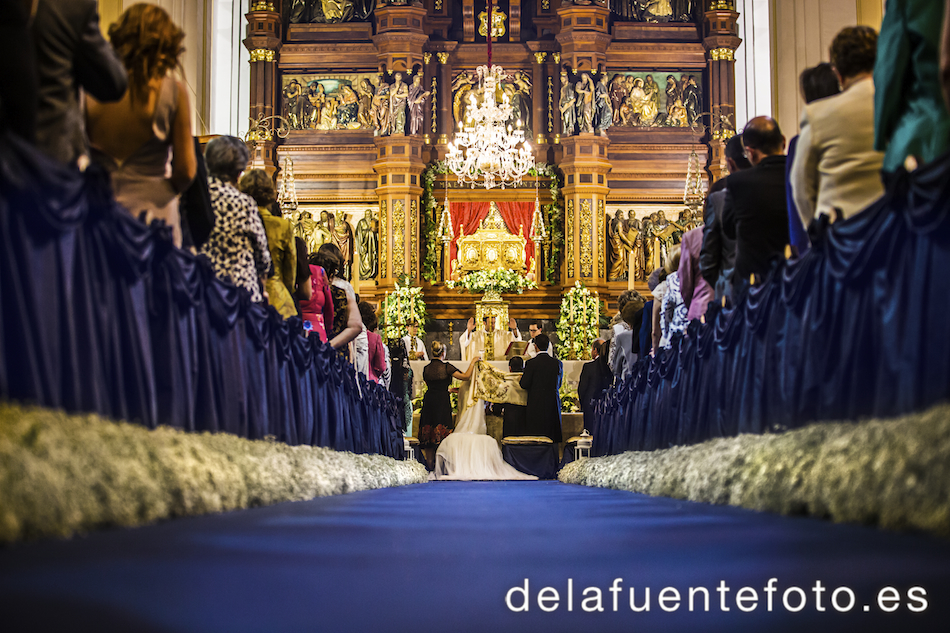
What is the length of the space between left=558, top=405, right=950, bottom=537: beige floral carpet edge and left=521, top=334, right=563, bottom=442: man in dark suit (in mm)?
6563

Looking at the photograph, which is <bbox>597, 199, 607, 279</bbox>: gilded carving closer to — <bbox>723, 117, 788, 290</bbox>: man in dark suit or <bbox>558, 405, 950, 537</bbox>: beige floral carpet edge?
<bbox>723, 117, 788, 290</bbox>: man in dark suit

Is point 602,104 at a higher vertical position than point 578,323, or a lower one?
higher

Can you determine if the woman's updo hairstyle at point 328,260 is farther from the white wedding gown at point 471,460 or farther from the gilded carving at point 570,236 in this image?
the gilded carving at point 570,236

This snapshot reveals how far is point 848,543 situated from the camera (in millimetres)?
2021

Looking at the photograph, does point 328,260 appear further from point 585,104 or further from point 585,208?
point 585,104

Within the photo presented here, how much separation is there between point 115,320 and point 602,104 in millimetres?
15470

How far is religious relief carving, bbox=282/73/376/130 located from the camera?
17.8m

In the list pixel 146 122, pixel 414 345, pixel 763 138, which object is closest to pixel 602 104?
pixel 414 345

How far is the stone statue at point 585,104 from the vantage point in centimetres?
1722

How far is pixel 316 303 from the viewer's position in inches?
260

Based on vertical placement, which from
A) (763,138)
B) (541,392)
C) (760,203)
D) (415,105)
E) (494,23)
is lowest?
(541,392)

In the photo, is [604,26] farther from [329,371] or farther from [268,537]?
[268,537]

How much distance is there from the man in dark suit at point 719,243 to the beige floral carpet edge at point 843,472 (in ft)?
4.03

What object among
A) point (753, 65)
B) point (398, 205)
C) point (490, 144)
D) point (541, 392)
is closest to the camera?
point (541, 392)
